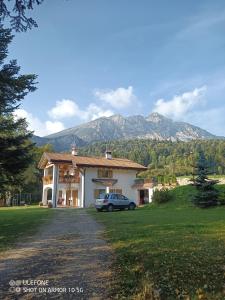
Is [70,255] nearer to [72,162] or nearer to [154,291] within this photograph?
[154,291]

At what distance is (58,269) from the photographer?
292 inches

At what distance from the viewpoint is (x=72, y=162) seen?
4391 cm

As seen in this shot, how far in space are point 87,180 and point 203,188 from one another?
1797 cm

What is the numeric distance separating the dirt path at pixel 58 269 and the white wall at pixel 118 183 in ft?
104

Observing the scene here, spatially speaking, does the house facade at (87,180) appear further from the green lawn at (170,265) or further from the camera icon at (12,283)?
the camera icon at (12,283)

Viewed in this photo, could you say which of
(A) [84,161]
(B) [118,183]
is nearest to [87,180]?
→ (A) [84,161]

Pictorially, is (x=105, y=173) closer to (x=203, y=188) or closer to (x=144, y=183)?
(x=144, y=183)

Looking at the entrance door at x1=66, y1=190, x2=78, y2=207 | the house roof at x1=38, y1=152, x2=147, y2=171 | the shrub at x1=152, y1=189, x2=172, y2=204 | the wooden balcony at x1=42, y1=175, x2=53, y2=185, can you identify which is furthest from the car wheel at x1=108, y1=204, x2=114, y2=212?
the wooden balcony at x1=42, y1=175, x2=53, y2=185

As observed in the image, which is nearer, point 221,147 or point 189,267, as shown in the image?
point 189,267

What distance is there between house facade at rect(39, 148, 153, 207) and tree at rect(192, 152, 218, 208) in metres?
15.5

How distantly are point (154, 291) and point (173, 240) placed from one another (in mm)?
4955

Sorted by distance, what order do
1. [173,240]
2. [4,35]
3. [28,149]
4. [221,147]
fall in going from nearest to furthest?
[173,240] < [28,149] < [4,35] < [221,147]

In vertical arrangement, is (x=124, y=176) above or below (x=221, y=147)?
below

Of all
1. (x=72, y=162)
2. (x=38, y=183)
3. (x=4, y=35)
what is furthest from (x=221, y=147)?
(x=4, y=35)
